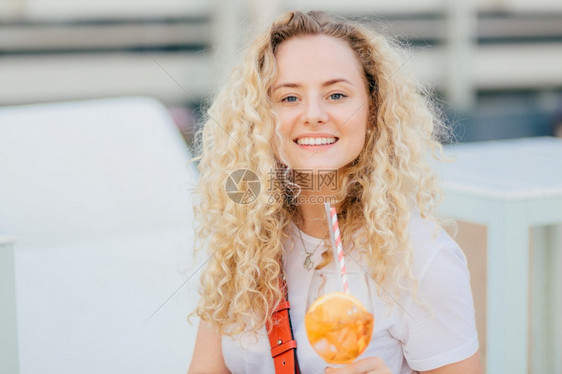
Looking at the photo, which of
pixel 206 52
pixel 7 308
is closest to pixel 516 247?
pixel 7 308

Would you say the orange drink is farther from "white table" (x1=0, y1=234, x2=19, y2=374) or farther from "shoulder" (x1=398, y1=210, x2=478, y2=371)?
"white table" (x1=0, y1=234, x2=19, y2=374)

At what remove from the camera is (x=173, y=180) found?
2117 mm

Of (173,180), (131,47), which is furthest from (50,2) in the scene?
(173,180)

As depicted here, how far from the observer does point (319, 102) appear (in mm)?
1057

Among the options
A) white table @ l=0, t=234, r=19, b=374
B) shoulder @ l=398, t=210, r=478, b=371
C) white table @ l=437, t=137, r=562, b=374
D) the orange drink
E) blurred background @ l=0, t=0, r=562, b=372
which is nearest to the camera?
the orange drink

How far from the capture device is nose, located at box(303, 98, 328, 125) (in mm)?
1041

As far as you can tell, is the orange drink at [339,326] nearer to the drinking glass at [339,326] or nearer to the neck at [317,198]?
the drinking glass at [339,326]

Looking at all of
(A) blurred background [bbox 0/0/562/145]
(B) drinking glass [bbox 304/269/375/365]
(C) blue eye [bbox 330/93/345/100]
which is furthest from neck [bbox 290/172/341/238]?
(A) blurred background [bbox 0/0/562/145]

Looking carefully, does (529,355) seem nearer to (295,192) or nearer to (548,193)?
(548,193)

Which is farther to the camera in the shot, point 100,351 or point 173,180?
point 173,180

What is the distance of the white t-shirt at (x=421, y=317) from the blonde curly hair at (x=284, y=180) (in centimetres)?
3

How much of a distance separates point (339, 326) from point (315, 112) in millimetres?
313

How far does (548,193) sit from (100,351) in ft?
3.15

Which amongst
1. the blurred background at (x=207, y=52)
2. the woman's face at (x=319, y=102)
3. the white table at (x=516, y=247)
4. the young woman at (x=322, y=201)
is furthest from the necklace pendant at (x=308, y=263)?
the blurred background at (x=207, y=52)
